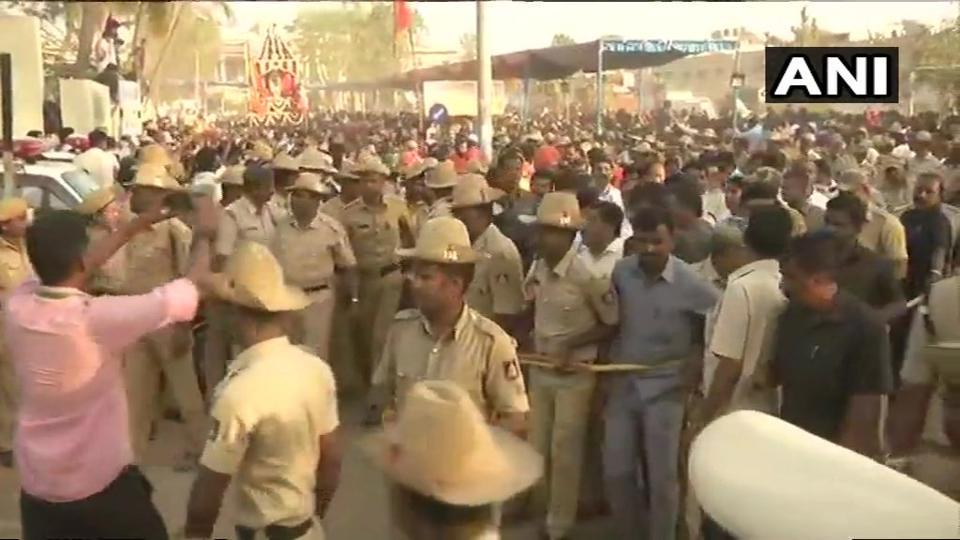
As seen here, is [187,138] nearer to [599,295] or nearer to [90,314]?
[599,295]

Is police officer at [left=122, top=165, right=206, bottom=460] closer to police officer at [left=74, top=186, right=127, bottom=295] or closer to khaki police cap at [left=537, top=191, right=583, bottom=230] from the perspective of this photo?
police officer at [left=74, top=186, right=127, bottom=295]

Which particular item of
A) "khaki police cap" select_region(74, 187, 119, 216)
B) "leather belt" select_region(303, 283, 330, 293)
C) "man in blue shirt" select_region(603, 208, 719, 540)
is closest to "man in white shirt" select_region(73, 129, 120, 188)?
"khaki police cap" select_region(74, 187, 119, 216)

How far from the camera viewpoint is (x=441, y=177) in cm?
862

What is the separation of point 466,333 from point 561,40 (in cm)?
1541

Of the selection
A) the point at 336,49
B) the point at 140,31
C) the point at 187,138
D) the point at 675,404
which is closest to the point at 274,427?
the point at 675,404

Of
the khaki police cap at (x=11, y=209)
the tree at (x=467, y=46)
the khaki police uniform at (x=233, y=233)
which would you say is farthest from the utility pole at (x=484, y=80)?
the khaki police cap at (x=11, y=209)

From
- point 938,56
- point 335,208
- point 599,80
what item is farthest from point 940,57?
point 599,80

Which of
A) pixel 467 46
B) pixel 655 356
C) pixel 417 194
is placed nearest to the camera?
pixel 655 356

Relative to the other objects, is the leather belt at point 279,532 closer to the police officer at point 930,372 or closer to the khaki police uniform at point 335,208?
the police officer at point 930,372

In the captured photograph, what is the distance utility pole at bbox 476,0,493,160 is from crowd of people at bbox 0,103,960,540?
288 centimetres

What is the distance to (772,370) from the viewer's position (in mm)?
4570

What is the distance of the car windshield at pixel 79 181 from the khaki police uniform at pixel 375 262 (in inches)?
83.7

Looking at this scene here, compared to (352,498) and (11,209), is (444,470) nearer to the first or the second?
(352,498)

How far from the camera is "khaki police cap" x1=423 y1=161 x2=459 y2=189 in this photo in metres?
8.55
